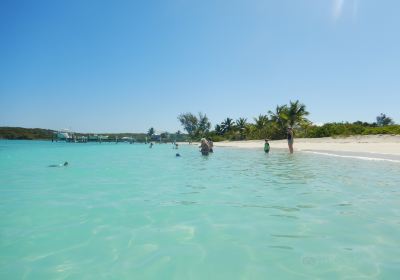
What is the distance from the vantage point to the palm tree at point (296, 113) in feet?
184

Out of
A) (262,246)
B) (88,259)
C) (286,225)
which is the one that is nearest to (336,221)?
(286,225)

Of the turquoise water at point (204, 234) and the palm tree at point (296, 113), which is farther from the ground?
the palm tree at point (296, 113)

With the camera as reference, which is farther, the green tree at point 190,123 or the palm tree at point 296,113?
the green tree at point 190,123

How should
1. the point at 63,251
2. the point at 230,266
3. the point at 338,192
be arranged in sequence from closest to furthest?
the point at 230,266
the point at 63,251
the point at 338,192

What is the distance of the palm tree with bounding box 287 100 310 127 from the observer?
55984mm

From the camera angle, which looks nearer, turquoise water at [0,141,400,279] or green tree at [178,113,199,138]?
turquoise water at [0,141,400,279]

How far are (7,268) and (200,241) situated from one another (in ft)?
8.50

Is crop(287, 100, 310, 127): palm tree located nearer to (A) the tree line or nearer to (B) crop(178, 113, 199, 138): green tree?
(A) the tree line

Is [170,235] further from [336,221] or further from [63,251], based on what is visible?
[336,221]

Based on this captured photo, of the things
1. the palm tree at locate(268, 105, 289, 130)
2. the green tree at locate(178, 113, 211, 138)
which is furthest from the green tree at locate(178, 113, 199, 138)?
the palm tree at locate(268, 105, 289, 130)

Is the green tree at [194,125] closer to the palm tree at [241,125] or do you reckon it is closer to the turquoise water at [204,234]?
the palm tree at [241,125]

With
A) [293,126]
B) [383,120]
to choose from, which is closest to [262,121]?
[293,126]

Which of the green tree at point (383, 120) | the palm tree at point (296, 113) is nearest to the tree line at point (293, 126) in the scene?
the palm tree at point (296, 113)

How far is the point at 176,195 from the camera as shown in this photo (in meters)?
9.25
